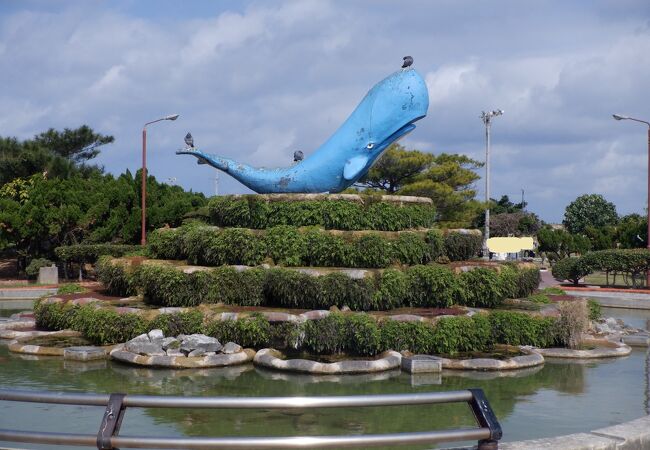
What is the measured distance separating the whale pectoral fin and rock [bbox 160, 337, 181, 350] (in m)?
6.65

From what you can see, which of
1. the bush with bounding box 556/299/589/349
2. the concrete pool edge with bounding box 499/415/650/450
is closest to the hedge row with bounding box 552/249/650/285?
the bush with bounding box 556/299/589/349

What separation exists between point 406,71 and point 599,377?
29.5ft

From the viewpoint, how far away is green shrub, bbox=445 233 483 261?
17.3m

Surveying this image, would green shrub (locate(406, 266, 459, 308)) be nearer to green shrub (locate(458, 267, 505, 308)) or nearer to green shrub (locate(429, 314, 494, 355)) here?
green shrub (locate(458, 267, 505, 308))

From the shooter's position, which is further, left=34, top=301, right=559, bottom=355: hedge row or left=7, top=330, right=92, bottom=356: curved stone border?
left=7, top=330, right=92, bottom=356: curved stone border

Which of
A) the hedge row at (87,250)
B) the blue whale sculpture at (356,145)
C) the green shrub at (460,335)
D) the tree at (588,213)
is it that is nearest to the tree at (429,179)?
the hedge row at (87,250)

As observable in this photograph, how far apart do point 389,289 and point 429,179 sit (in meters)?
32.1

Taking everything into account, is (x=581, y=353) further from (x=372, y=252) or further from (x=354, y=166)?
(x=354, y=166)

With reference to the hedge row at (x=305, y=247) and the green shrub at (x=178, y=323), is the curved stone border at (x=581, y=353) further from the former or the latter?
the green shrub at (x=178, y=323)

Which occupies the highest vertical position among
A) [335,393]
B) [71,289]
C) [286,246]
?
[286,246]

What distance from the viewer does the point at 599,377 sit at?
1209 centimetres

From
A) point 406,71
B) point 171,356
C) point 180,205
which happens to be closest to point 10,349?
point 171,356

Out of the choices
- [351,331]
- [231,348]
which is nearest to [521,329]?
[351,331]

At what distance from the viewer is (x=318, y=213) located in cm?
1653
